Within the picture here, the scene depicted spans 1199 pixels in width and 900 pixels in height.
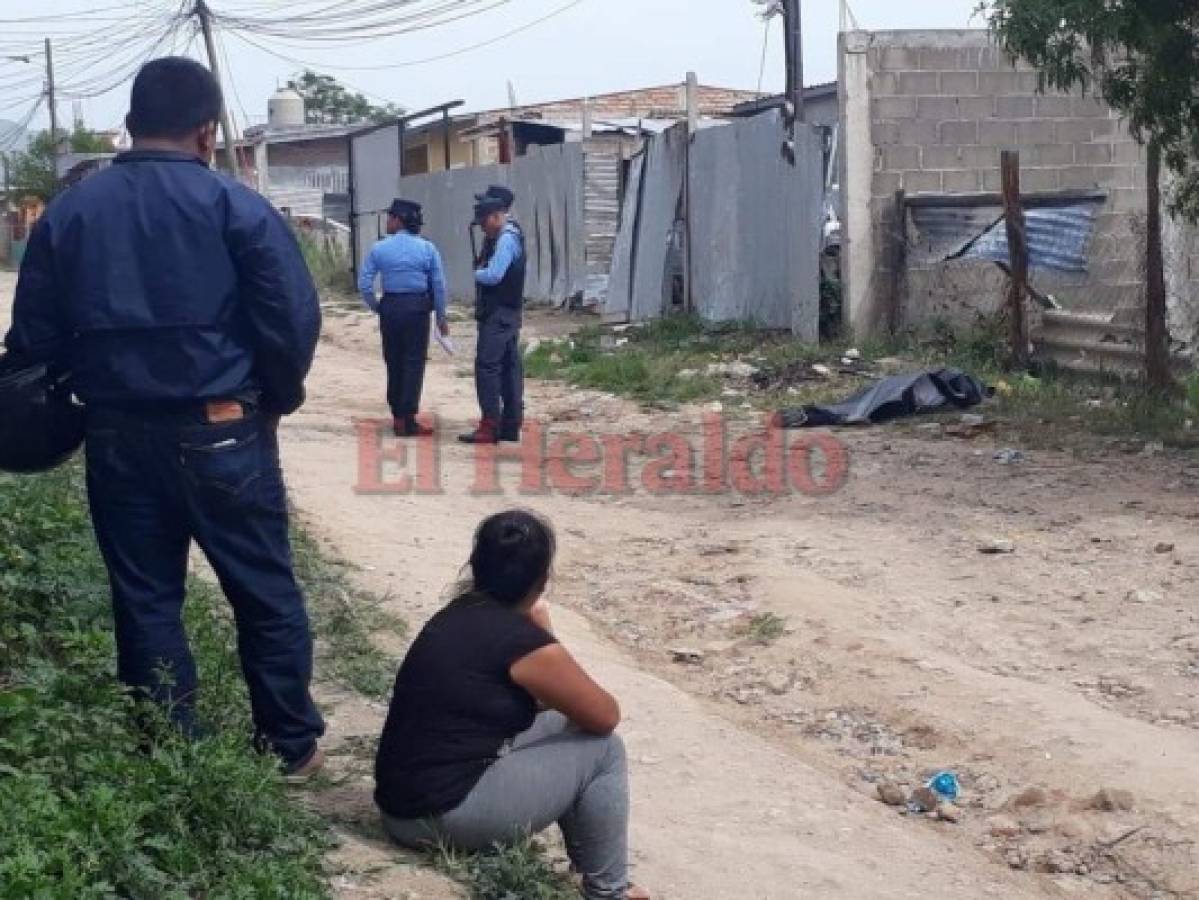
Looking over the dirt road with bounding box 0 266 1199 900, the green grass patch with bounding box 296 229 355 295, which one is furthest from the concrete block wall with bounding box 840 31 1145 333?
the green grass patch with bounding box 296 229 355 295

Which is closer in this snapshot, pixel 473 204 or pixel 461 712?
pixel 461 712

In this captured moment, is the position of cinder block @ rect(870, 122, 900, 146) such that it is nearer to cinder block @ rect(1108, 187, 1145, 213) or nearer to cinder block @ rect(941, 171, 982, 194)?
cinder block @ rect(941, 171, 982, 194)

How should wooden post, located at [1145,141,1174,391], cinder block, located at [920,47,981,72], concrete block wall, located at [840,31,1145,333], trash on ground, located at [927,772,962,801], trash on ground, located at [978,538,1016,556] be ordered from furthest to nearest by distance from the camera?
cinder block, located at [920,47,981,72]
concrete block wall, located at [840,31,1145,333]
wooden post, located at [1145,141,1174,391]
trash on ground, located at [978,538,1016,556]
trash on ground, located at [927,772,962,801]

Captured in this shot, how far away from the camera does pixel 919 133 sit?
48.2 feet

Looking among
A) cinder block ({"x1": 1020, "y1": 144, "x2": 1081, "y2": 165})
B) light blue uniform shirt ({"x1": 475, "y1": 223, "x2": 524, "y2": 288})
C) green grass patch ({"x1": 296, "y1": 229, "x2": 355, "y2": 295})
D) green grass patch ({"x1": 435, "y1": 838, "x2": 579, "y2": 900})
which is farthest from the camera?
green grass patch ({"x1": 296, "y1": 229, "x2": 355, "y2": 295})

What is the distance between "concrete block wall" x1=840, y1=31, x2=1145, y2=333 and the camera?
14.1 meters

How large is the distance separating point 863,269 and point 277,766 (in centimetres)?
1085

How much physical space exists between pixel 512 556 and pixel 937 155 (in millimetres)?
11134

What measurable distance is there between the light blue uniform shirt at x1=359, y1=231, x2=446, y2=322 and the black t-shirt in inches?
292

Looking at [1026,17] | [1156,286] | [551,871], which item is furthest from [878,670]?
[1156,286]

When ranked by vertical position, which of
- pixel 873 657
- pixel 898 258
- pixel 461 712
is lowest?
pixel 873 657

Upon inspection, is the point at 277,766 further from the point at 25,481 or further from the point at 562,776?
the point at 25,481

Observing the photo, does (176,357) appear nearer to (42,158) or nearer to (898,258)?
(898,258)

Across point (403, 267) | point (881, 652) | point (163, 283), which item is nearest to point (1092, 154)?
point (403, 267)
